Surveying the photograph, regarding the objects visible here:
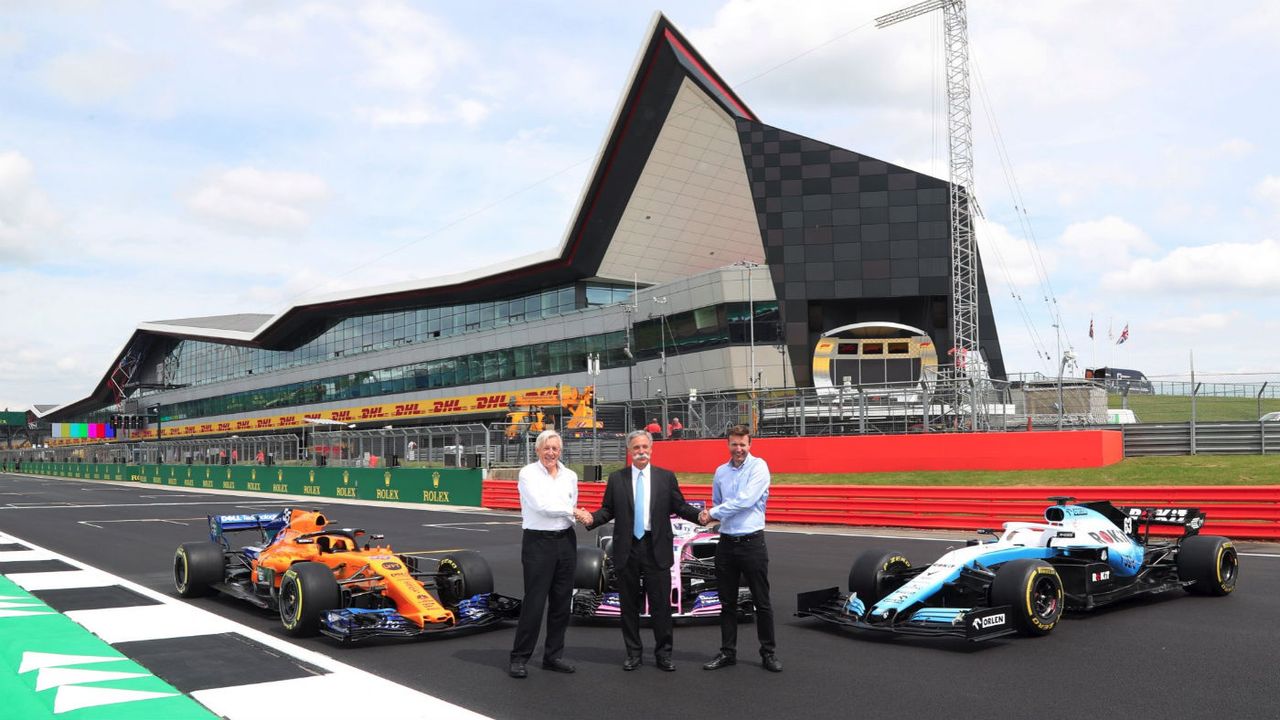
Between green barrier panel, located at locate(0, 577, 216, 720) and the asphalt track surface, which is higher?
green barrier panel, located at locate(0, 577, 216, 720)

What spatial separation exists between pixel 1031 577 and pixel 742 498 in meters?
2.88

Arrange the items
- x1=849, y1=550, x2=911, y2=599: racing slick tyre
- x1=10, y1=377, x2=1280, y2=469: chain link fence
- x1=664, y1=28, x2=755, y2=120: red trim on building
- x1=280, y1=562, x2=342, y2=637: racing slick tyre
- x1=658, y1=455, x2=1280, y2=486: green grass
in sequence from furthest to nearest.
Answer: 1. x1=664, y1=28, x2=755, y2=120: red trim on building
2. x1=10, y1=377, x2=1280, y2=469: chain link fence
3. x1=658, y1=455, x2=1280, y2=486: green grass
4. x1=849, y1=550, x2=911, y2=599: racing slick tyre
5. x1=280, y1=562, x2=342, y2=637: racing slick tyre

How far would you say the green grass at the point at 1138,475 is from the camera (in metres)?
21.3

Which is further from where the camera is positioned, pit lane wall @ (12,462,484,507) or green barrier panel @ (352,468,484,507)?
pit lane wall @ (12,462,484,507)

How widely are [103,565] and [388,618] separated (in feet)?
27.1

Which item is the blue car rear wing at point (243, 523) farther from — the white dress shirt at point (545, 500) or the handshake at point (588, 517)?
the handshake at point (588, 517)

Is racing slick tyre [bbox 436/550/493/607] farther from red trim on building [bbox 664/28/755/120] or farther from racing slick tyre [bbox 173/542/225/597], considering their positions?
red trim on building [bbox 664/28/755/120]

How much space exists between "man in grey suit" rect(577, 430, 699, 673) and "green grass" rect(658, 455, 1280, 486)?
16.7 meters

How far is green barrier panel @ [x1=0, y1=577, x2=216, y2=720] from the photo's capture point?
612cm

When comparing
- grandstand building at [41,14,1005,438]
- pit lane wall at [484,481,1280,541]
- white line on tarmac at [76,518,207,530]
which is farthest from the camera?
grandstand building at [41,14,1005,438]

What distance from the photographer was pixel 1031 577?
333 inches

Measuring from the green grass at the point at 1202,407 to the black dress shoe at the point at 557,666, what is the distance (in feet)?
73.8

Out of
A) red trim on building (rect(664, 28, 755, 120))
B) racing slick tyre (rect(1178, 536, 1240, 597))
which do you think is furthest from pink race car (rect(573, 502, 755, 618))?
red trim on building (rect(664, 28, 755, 120))

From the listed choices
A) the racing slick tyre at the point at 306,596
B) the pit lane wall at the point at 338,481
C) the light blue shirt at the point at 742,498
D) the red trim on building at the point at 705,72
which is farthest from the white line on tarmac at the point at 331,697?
the red trim on building at the point at 705,72
